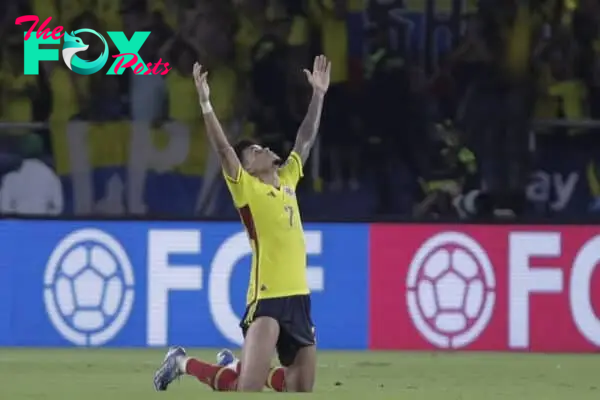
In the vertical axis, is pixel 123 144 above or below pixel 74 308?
above

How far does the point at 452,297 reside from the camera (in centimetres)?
1519

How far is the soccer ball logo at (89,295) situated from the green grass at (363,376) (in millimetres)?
255

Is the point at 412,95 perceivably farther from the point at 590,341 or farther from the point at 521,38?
the point at 590,341

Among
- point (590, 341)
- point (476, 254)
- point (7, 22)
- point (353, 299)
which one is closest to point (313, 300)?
point (353, 299)

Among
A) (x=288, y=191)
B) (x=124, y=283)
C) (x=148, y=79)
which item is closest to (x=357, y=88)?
(x=148, y=79)

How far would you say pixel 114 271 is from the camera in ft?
49.4

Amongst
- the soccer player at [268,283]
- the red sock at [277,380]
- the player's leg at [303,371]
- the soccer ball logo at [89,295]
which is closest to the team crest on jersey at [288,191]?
the soccer player at [268,283]

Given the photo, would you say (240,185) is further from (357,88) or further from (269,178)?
(357,88)

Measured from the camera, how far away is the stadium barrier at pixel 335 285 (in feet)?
49.4

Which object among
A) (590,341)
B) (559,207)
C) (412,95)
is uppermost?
(412,95)

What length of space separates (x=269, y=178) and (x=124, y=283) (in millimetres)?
4775

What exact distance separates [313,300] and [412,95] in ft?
7.62

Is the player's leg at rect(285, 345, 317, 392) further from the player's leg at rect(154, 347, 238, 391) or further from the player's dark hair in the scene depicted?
the player's dark hair

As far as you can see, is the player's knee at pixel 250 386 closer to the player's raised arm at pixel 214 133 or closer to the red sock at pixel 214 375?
the red sock at pixel 214 375
